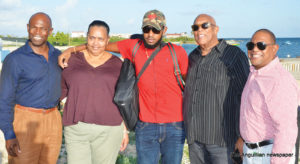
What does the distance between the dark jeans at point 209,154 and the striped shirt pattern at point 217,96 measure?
93 mm

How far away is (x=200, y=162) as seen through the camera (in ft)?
11.9

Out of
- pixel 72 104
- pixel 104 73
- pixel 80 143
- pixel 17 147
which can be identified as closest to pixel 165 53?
pixel 104 73

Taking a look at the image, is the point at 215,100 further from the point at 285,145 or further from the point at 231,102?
the point at 285,145

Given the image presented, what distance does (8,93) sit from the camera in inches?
134

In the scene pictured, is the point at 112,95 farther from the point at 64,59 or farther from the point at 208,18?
the point at 208,18

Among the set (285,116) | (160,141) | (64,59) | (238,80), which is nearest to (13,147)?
(64,59)

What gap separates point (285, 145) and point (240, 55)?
126cm

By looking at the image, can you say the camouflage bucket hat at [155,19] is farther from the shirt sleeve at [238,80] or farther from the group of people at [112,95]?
the shirt sleeve at [238,80]

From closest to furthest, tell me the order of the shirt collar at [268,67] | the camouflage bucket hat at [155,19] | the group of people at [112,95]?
the shirt collar at [268,67]
the group of people at [112,95]
the camouflage bucket hat at [155,19]

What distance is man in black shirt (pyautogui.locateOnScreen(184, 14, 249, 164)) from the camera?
3289 millimetres

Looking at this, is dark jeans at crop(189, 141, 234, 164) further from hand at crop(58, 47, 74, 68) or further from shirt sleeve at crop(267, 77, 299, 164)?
hand at crop(58, 47, 74, 68)

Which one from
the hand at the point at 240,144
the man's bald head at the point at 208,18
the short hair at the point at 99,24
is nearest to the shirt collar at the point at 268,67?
the hand at the point at 240,144

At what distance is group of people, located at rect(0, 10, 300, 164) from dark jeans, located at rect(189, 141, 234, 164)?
1cm

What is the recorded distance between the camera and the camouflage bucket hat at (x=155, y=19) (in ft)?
11.4
